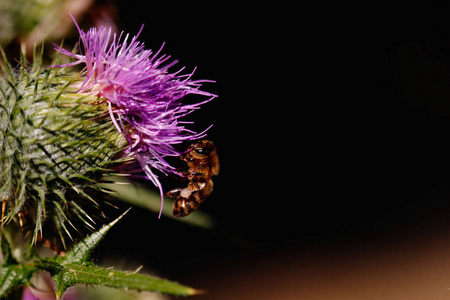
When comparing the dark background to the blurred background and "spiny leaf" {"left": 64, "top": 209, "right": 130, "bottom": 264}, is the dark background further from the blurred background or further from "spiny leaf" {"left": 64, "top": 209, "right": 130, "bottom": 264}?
"spiny leaf" {"left": 64, "top": 209, "right": 130, "bottom": 264}

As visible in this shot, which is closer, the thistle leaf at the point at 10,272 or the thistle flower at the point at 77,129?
the thistle leaf at the point at 10,272

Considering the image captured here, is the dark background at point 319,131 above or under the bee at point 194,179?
above

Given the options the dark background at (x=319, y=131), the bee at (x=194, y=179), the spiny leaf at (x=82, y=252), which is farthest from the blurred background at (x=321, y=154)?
the spiny leaf at (x=82, y=252)

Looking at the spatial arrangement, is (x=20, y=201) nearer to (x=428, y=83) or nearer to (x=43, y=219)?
(x=43, y=219)

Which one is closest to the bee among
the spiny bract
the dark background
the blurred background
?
the spiny bract

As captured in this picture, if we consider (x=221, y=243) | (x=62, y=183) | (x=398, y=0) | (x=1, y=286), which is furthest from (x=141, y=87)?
(x=398, y=0)

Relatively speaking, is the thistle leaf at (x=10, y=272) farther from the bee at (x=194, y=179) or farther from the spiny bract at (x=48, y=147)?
the bee at (x=194, y=179)

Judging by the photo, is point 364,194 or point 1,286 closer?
point 1,286
